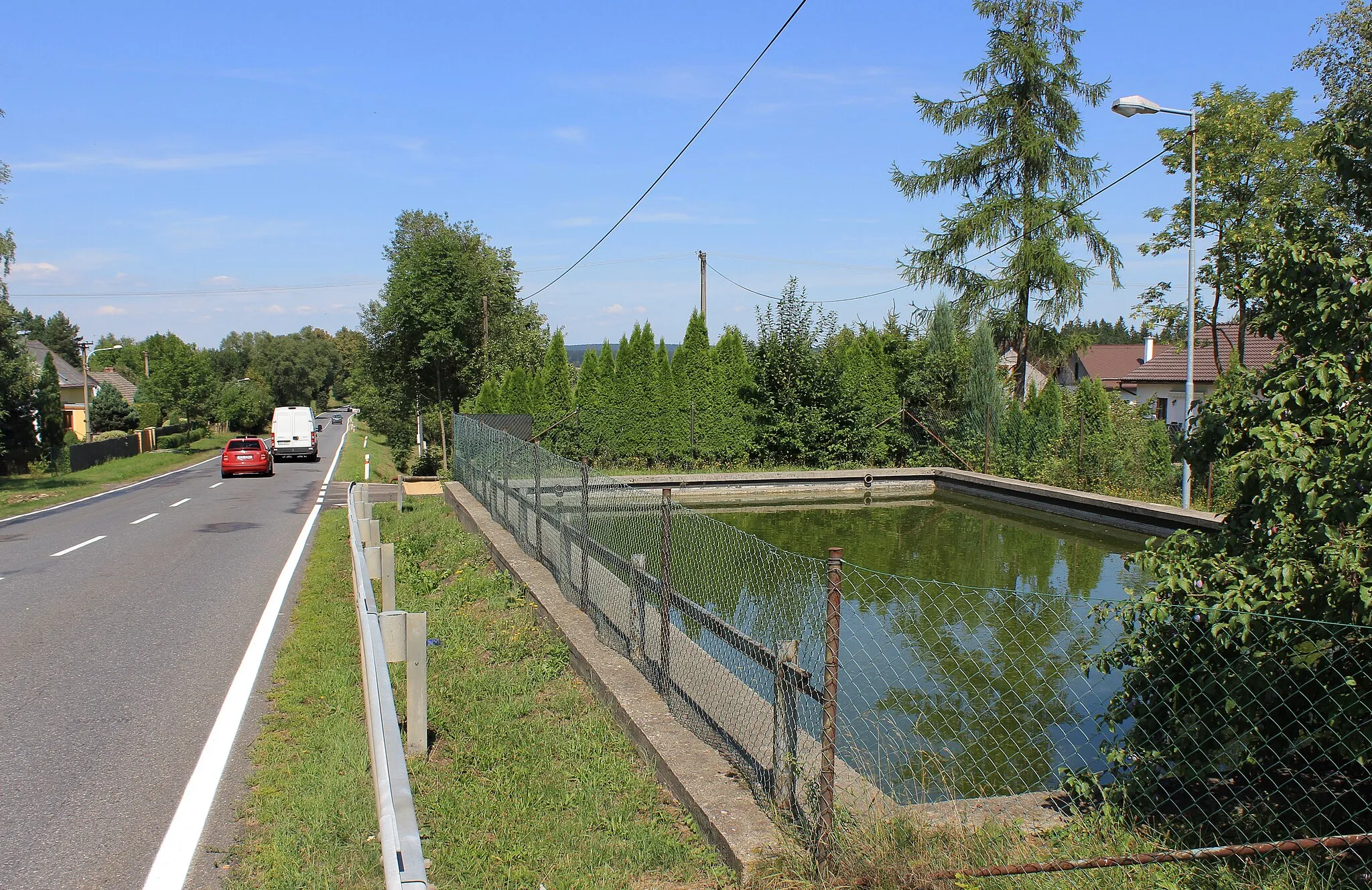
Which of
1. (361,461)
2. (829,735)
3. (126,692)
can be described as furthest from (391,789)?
(361,461)

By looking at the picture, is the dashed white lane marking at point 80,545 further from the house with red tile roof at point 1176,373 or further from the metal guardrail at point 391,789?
the house with red tile roof at point 1176,373

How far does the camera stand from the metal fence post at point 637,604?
609 cm

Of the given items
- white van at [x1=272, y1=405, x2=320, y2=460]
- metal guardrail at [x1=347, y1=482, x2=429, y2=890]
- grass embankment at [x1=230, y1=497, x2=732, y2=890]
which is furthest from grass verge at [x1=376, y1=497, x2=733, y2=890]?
white van at [x1=272, y1=405, x2=320, y2=460]

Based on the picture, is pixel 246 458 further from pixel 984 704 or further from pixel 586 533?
pixel 984 704

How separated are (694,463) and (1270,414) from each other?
78.8 feet

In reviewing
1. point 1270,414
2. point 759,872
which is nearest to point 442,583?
point 759,872

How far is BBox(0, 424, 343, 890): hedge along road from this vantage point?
464 centimetres

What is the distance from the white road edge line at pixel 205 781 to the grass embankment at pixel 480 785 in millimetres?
213

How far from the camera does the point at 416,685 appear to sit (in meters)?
5.34

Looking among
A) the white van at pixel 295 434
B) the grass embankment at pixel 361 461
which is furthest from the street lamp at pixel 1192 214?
the white van at pixel 295 434

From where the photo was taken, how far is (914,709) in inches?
284

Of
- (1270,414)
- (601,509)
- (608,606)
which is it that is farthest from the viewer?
(601,509)

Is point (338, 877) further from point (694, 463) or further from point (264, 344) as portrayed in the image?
point (264, 344)

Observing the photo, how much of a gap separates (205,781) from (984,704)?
5.51 m
